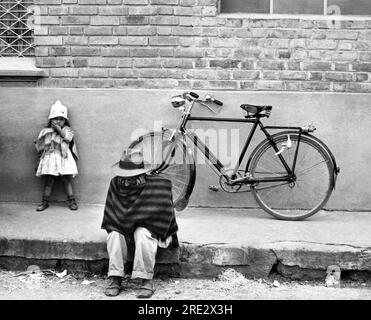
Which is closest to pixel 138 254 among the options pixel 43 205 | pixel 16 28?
pixel 43 205

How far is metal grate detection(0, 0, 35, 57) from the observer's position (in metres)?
6.48

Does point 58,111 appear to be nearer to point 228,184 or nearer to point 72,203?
point 72,203

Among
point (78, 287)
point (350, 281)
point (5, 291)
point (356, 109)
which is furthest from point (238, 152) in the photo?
point (5, 291)

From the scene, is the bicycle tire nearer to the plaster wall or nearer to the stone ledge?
the plaster wall

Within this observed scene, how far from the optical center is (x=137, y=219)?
15.8 feet

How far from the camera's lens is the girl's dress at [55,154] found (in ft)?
20.2

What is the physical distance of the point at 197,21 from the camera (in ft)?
20.5

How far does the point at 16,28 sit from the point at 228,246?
3302 millimetres

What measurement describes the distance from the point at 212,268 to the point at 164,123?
71.2 inches

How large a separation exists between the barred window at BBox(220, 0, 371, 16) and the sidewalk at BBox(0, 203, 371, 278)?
227 centimetres

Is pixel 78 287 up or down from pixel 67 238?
down

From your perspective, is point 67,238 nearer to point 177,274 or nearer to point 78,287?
point 78,287

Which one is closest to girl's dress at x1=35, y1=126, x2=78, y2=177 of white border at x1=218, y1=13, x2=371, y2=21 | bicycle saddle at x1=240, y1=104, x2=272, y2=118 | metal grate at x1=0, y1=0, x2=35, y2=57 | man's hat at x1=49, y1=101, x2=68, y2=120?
man's hat at x1=49, y1=101, x2=68, y2=120

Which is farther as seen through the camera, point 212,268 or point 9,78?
point 9,78
